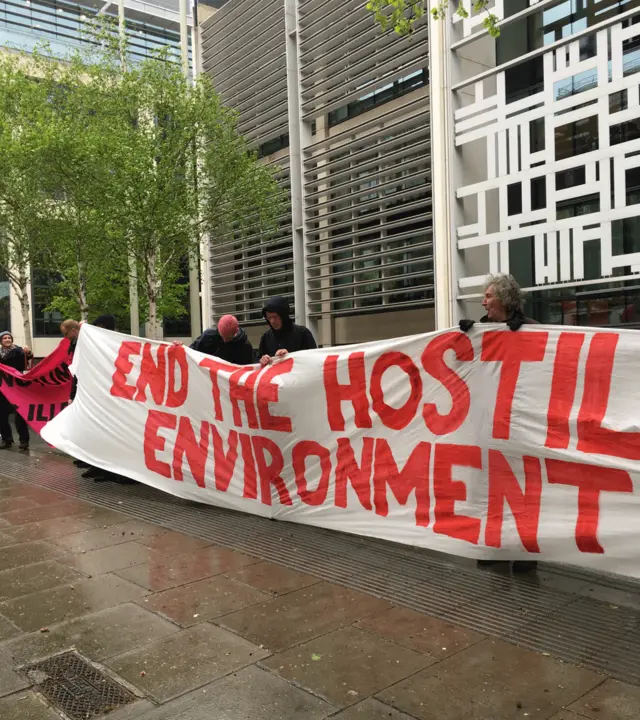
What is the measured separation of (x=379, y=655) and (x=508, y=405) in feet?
6.04

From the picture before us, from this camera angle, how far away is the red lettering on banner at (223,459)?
6.52m

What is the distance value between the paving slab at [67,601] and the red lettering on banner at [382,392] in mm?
2099

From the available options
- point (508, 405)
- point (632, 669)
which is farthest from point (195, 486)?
point (632, 669)

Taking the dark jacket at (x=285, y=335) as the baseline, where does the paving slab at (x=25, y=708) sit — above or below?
below

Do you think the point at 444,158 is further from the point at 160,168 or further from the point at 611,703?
the point at 611,703

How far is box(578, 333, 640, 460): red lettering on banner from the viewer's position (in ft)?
13.6

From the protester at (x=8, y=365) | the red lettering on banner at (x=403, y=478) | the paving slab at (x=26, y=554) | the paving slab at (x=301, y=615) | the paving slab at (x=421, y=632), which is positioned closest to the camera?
the paving slab at (x=421, y=632)

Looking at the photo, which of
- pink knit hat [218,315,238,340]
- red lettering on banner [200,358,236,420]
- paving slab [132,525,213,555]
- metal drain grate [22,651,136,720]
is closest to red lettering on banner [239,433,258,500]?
red lettering on banner [200,358,236,420]

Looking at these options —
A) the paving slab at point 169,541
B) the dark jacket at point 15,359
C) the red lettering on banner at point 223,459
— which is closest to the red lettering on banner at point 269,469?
the red lettering on banner at point 223,459

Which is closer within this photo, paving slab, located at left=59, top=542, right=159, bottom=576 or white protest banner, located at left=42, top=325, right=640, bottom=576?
white protest banner, located at left=42, top=325, right=640, bottom=576

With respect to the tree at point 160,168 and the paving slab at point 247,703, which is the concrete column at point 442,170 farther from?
the paving slab at point 247,703

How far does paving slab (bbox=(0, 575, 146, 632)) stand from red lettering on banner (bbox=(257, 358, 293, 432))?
187 cm

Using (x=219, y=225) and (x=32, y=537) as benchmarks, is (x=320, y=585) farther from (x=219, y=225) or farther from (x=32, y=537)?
(x=219, y=225)

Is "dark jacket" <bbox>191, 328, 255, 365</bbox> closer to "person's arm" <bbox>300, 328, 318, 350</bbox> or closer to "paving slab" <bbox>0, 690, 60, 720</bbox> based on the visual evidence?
"person's arm" <bbox>300, 328, 318, 350</bbox>
